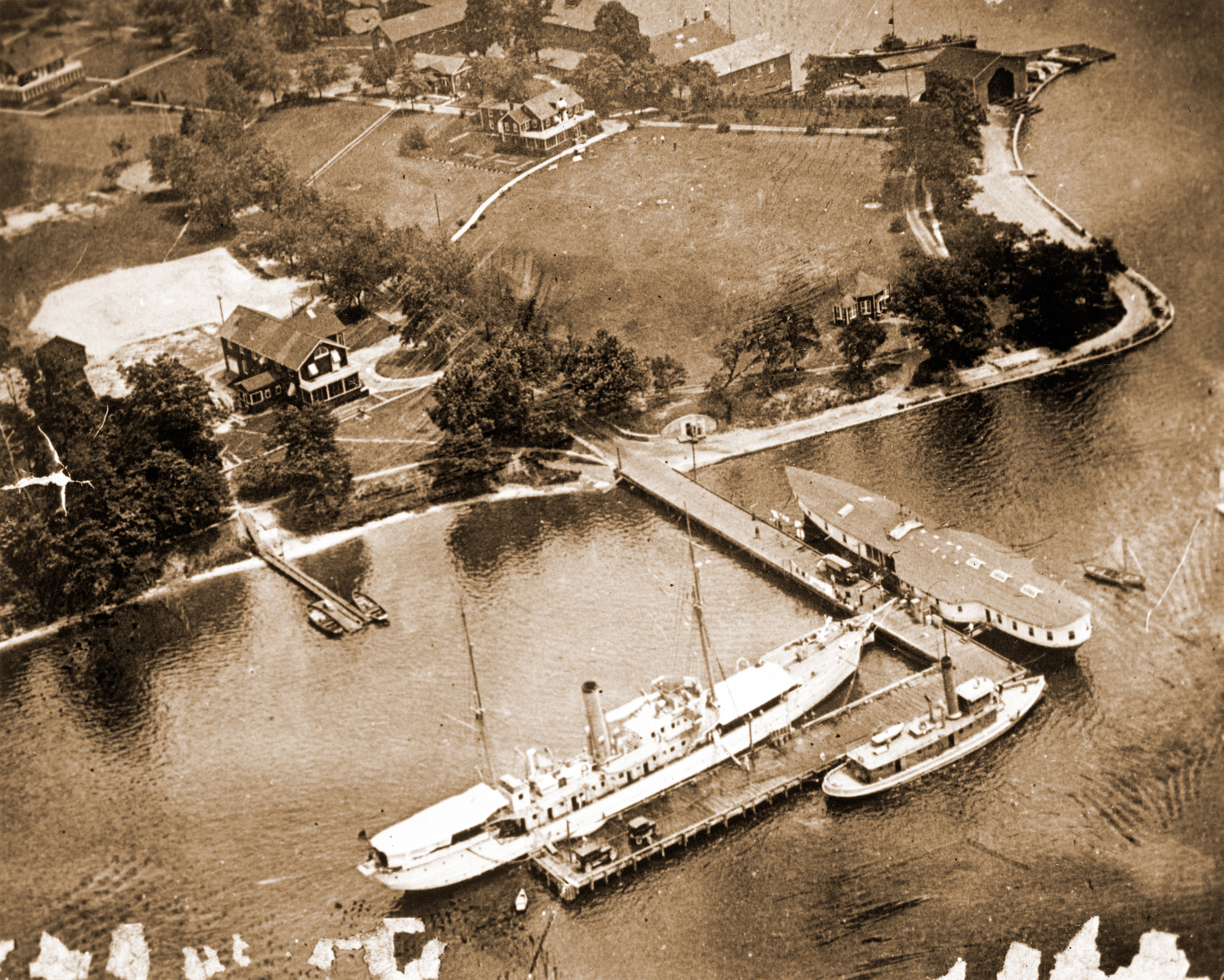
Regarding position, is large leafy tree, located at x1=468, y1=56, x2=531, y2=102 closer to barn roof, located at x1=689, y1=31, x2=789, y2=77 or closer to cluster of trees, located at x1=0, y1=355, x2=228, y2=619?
barn roof, located at x1=689, y1=31, x2=789, y2=77

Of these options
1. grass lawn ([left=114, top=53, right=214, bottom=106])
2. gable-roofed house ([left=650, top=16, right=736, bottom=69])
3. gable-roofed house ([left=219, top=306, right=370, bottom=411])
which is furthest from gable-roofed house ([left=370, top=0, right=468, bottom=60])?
gable-roofed house ([left=219, top=306, right=370, bottom=411])

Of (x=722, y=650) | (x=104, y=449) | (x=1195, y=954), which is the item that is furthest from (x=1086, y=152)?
(x=104, y=449)

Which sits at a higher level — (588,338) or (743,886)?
(588,338)

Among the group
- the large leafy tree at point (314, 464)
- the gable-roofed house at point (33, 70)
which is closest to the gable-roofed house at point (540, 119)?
the large leafy tree at point (314, 464)

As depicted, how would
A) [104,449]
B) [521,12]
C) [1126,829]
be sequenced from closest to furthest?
1. [1126,829]
2. [104,449]
3. [521,12]

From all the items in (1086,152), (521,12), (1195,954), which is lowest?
(1195,954)

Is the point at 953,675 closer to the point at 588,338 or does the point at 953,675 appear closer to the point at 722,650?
the point at 722,650
